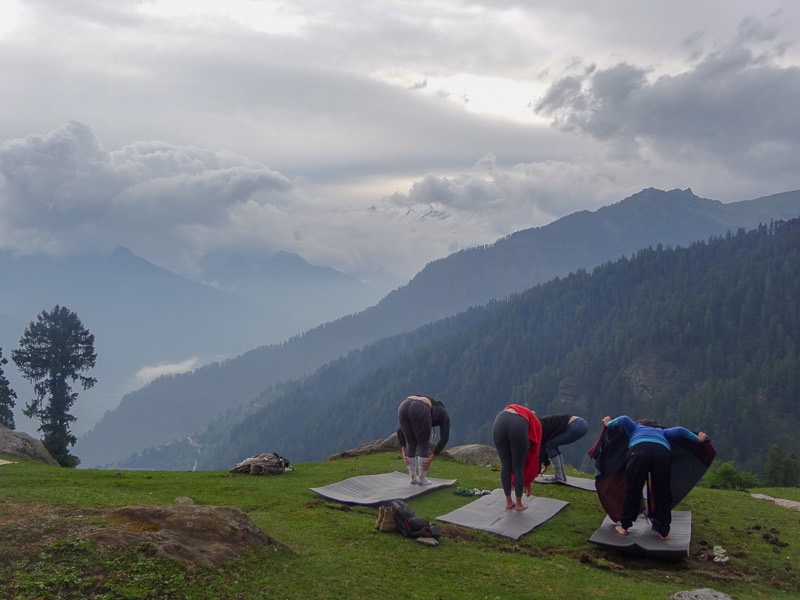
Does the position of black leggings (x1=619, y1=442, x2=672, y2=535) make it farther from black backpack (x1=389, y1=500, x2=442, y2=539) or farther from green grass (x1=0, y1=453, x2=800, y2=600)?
black backpack (x1=389, y1=500, x2=442, y2=539)

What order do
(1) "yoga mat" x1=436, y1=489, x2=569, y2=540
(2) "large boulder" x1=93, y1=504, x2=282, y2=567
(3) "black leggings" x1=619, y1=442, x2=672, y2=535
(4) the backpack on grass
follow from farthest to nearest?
(4) the backpack on grass < (1) "yoga mat" x1=436, y1=489, x2=569, y2=540 < (3) "black leggings" x1=619, y1=442, x2=672, y2=535 < (2) "large boulder" x1=93, y1=504, x2=282, y2=567

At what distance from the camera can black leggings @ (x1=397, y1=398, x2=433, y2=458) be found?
17750mm

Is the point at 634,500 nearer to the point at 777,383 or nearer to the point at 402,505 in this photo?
the point at 402,505

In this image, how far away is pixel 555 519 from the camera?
48.8 ft

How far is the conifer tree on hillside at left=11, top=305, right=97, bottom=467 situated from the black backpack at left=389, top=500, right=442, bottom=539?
40087mm

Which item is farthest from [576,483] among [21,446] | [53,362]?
[53,362]

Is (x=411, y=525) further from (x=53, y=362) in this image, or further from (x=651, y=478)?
(x=53, y=362)

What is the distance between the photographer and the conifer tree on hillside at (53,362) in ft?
150

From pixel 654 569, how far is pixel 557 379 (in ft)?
614

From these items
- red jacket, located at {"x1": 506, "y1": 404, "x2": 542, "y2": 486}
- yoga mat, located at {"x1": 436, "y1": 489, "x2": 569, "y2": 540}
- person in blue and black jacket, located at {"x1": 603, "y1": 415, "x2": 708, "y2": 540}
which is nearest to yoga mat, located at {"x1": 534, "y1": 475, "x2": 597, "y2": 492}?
yoga mat, located at {"x1": 436, "y1": 489, "x2": 569, "y2": 540}

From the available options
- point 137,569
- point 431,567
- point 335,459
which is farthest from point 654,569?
point 335,459

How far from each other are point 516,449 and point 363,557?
5335 mm

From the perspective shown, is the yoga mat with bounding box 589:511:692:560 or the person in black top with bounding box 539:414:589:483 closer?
the yoga mat with bounding box 589:511:692:560

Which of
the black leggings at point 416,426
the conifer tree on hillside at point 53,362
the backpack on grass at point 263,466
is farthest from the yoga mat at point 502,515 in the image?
the conifer tree on hillside at point 53,362
